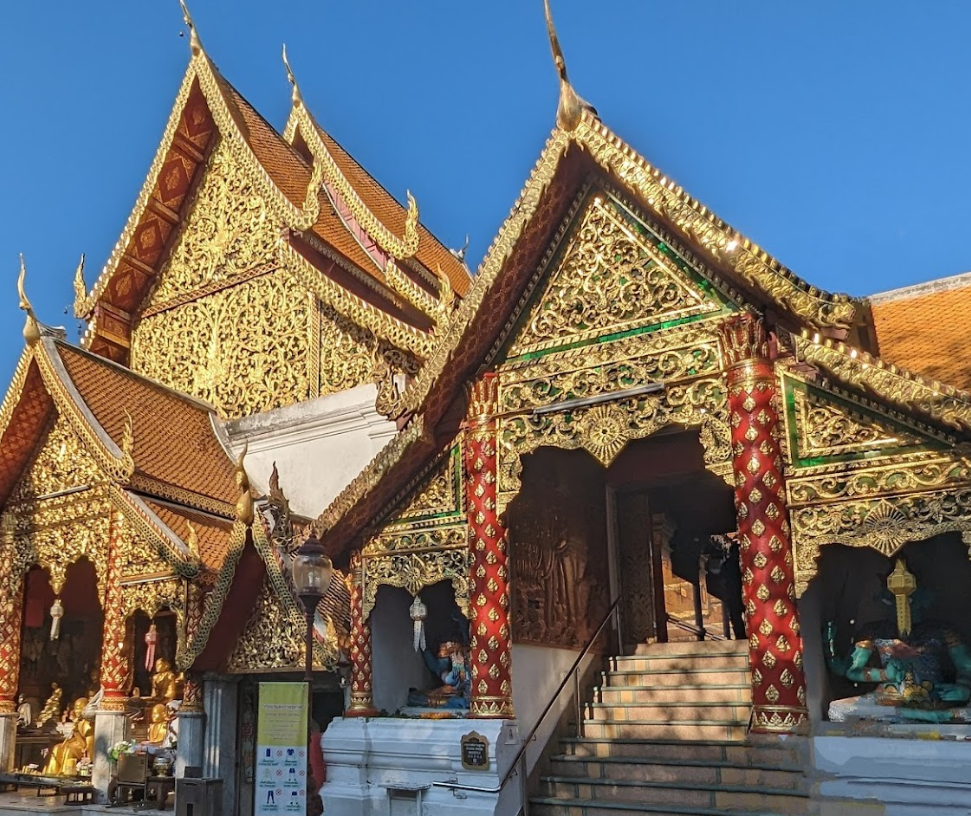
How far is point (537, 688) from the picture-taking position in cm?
750

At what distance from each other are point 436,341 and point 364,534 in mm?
1525

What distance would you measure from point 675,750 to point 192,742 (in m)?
4.15

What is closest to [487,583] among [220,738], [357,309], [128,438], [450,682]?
[450,682]

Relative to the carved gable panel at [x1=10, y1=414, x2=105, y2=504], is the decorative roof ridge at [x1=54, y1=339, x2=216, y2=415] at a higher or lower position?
higher

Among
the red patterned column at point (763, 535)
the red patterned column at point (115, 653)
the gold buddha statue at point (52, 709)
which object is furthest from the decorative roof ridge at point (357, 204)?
the gold buddha statue at point (52, 709)

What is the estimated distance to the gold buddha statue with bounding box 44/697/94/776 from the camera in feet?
34.3

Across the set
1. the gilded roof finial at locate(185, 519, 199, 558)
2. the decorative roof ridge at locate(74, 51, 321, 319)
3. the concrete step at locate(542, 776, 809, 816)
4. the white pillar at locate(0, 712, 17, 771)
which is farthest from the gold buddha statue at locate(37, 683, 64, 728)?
the concrete step at locate(542, 776, 809, 816)

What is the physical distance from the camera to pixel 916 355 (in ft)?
23.8

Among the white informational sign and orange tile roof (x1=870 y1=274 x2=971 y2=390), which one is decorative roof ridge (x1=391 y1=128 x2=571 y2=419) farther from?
orange tile roof (x1=870 y1=274 x2=971 y2=390)

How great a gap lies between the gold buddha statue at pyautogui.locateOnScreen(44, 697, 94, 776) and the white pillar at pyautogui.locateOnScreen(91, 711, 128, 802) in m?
0.64

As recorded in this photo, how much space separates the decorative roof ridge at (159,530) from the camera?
9.09 metres

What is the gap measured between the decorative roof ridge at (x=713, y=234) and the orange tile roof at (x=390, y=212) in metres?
5.56

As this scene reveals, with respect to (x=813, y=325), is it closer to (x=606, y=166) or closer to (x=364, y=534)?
(x=606, y=166)

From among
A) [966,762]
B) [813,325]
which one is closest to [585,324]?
[813,325]
